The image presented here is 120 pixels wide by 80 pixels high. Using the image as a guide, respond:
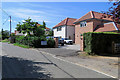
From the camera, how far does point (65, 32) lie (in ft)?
107

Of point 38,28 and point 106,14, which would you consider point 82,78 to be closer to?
point 106,14

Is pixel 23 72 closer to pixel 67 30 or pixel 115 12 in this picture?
pixel 115 12

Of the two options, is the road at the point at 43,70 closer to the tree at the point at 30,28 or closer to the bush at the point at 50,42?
the bush at the point at 50,42

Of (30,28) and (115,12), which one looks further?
(30,28)

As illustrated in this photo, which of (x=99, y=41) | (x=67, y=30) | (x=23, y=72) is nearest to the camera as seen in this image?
(x=23, y=72)

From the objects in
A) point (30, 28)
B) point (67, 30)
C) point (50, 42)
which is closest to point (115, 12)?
point (50, 42)

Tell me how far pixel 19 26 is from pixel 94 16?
16.7m

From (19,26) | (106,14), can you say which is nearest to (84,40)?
(106,14)

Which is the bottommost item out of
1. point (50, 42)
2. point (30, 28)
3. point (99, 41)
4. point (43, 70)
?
point (43, 70)

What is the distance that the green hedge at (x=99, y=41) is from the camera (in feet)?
37.8

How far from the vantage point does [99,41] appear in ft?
39.4

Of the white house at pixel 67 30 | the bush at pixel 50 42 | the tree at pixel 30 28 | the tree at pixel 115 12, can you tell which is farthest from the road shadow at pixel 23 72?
the white house at pixel 67 30

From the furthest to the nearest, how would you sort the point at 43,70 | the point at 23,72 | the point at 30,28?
1. the point at 30,28
2. the point at 43,70
3. the point at 23,72

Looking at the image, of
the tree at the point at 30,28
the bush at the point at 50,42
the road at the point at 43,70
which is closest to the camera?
the road at the point at 43,70
